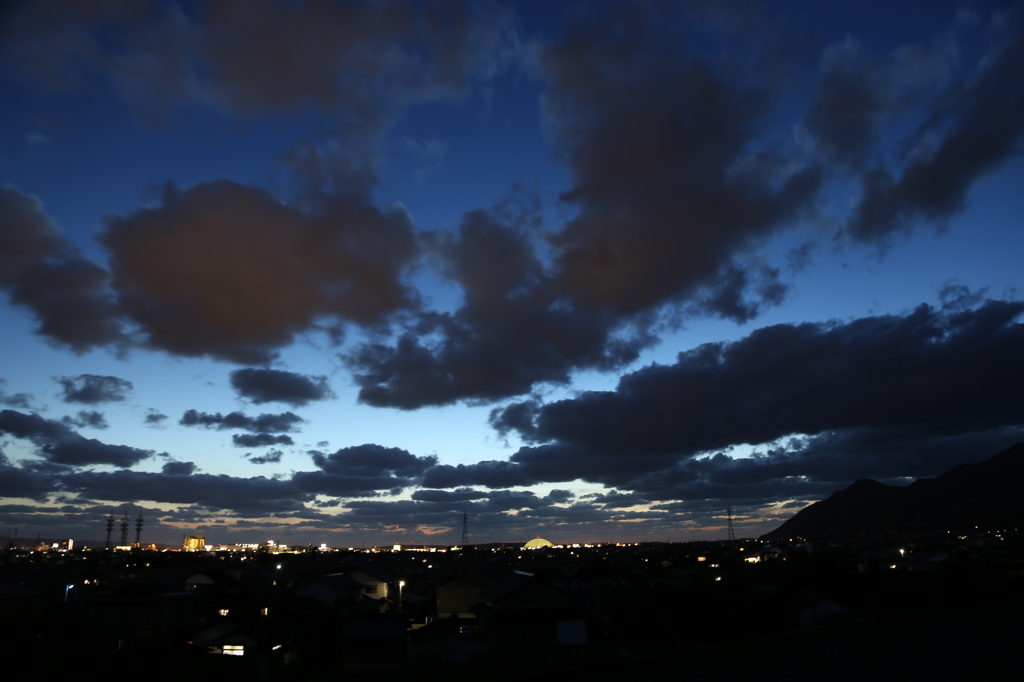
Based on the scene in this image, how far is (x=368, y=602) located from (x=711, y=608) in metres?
30.4

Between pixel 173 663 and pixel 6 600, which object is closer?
pixel 173 663

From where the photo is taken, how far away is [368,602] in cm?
5259

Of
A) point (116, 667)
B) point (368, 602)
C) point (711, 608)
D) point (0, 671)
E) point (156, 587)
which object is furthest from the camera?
point (368, 602)

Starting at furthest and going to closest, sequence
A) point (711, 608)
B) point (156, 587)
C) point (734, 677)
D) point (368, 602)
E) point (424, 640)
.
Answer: point (368, 602) → point (156, 587) → point (424, 640) → point (711, 608) → point (734, 677)

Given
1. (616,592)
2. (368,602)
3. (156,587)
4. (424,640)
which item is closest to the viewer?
(424,640)

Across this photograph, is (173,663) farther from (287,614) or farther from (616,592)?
(616,592)

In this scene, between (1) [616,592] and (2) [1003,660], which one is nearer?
(2) [1003,660]

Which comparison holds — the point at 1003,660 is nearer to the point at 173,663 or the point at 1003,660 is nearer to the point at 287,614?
the point at 173,663

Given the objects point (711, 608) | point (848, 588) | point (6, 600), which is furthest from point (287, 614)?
point (848, 588)

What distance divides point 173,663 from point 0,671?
324 centimetres

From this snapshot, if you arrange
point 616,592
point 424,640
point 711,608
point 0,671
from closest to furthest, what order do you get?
point 0,671
point 711,608
point 424,640
point 616,592

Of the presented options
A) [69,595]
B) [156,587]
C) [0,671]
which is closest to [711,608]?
[0,671]

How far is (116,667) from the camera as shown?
44.5 feet

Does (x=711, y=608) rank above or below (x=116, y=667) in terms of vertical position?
below
